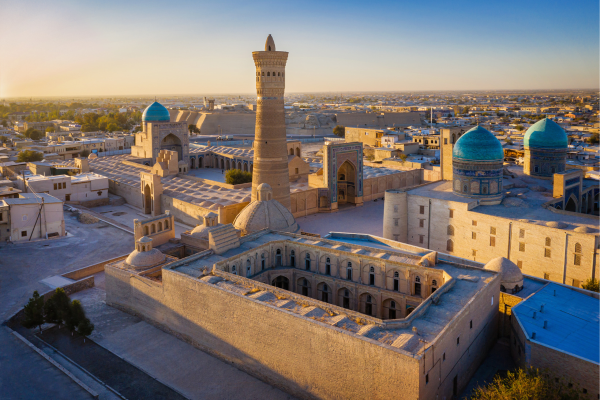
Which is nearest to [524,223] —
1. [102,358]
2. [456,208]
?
[456,208]

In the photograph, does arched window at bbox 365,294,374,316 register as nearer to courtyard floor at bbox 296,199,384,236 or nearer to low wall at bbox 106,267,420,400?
low wall at bbox 106,267,420,400

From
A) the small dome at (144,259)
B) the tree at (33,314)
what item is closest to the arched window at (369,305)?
the small dome at (144,259)

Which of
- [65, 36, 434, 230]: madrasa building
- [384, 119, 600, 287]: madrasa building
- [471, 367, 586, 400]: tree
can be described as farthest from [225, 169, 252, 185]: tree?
[471, 367, 586, 400]: tree

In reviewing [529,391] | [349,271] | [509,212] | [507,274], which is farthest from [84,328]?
[509,212]

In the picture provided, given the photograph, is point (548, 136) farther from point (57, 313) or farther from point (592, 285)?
point (57, 313)

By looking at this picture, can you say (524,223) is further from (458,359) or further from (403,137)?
(403,137)

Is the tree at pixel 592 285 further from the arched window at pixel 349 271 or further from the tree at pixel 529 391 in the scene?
the arched window at pixel 349 271
